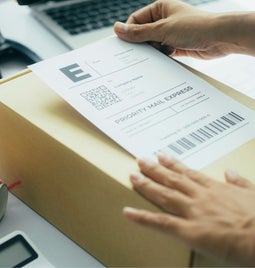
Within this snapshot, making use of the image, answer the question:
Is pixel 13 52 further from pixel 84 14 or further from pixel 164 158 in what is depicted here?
pixel 164 158

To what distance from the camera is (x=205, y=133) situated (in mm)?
583

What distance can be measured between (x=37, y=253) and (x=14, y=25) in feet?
2.01

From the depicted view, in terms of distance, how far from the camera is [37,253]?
0.61 m

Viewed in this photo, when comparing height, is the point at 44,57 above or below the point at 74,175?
above

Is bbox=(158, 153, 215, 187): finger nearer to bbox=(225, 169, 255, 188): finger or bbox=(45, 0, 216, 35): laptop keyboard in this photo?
bbox=(225, 169, 255, 188): finger

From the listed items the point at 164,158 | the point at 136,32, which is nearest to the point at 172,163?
the point at 164,158

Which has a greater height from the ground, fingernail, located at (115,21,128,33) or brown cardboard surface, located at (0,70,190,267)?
fingernail, located at (115,21,128,33)

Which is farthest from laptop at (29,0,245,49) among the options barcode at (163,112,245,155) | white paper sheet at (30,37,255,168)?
barcode at (163,112,245,155)

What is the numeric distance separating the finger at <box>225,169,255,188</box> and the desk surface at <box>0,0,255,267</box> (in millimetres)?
216

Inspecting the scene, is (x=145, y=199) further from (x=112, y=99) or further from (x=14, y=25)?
(x=14, y=25)

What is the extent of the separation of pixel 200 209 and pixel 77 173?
0.52ft

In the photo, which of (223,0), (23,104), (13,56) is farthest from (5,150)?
(223,0)

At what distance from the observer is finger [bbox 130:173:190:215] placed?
19.5 inches

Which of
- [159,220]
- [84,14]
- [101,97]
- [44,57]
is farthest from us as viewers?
[84,14]
